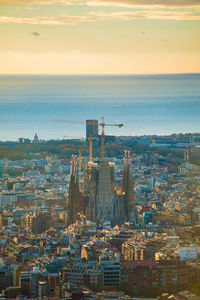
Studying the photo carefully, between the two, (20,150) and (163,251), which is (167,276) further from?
(20,150)

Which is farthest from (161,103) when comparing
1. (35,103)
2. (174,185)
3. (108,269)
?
(108,269)

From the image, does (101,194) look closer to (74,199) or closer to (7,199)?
(74,199)

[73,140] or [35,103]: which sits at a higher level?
[35,103]

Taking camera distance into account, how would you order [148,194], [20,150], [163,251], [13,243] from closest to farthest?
[163,251]
[13,243]
[148,194]
[20,150]

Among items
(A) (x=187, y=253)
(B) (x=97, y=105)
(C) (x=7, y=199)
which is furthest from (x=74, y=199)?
(B) (x=97, y=105)

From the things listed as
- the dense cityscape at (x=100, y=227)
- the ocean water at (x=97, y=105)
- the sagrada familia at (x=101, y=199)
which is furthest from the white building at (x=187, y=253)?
the ocean water at (x=97, y=105)

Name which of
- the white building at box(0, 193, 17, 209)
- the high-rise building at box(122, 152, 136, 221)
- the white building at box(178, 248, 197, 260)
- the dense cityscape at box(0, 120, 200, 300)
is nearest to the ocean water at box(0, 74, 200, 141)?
the dense cityscape at box(0, 120, 200, 300)

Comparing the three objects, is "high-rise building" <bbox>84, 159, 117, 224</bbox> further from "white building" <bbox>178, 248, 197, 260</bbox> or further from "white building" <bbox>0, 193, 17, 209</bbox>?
"white building" <bbox>178, 248, 197, 260</bbox>
